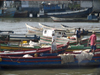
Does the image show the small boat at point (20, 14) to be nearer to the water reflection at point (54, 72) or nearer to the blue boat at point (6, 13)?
the blue boat at point (6, 13)

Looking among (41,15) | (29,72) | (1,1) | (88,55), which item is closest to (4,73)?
(29,72)

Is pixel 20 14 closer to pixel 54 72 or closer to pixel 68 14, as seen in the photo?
pixel 68 14

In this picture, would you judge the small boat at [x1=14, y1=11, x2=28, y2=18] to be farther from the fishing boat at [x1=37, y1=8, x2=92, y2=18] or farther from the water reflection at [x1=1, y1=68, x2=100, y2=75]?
the water reflection at [x1=1, y1=68, x2=100, y2=75]

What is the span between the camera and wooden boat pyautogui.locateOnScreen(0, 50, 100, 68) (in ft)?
50.2

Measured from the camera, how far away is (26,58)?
15.3 meters

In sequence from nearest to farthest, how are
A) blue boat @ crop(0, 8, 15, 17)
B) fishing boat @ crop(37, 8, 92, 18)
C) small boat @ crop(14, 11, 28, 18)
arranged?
fishing boat @ crop(37, 8, 92, 18), blue boat @ crop(0, 8, 15, 17), small boat @ crop(14, 11, 28, 18)

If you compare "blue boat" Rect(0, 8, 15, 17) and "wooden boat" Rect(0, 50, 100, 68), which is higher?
"wooden boat" Rect(0, 50, 100, 68)

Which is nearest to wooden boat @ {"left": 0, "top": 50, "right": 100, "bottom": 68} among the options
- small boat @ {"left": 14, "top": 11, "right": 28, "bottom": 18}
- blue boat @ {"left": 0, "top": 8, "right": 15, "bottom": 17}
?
small boat @ {"left": 14, "top": 11, "right": 28, "bottom": 18}

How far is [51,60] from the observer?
15.5 metres

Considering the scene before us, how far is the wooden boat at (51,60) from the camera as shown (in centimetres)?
1530

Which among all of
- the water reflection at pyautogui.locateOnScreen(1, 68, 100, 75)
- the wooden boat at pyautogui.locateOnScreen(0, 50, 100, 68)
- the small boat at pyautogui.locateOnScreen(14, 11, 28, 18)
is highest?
the wooden boat at pyautogui.locateOnScreen(0, 50, 100, 68)

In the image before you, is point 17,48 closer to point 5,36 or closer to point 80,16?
point 5,36

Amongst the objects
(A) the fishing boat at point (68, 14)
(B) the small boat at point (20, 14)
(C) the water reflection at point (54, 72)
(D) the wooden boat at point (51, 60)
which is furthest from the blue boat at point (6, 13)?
(C) the water reflection at point (54, 72)

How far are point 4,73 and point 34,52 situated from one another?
2340 mm
